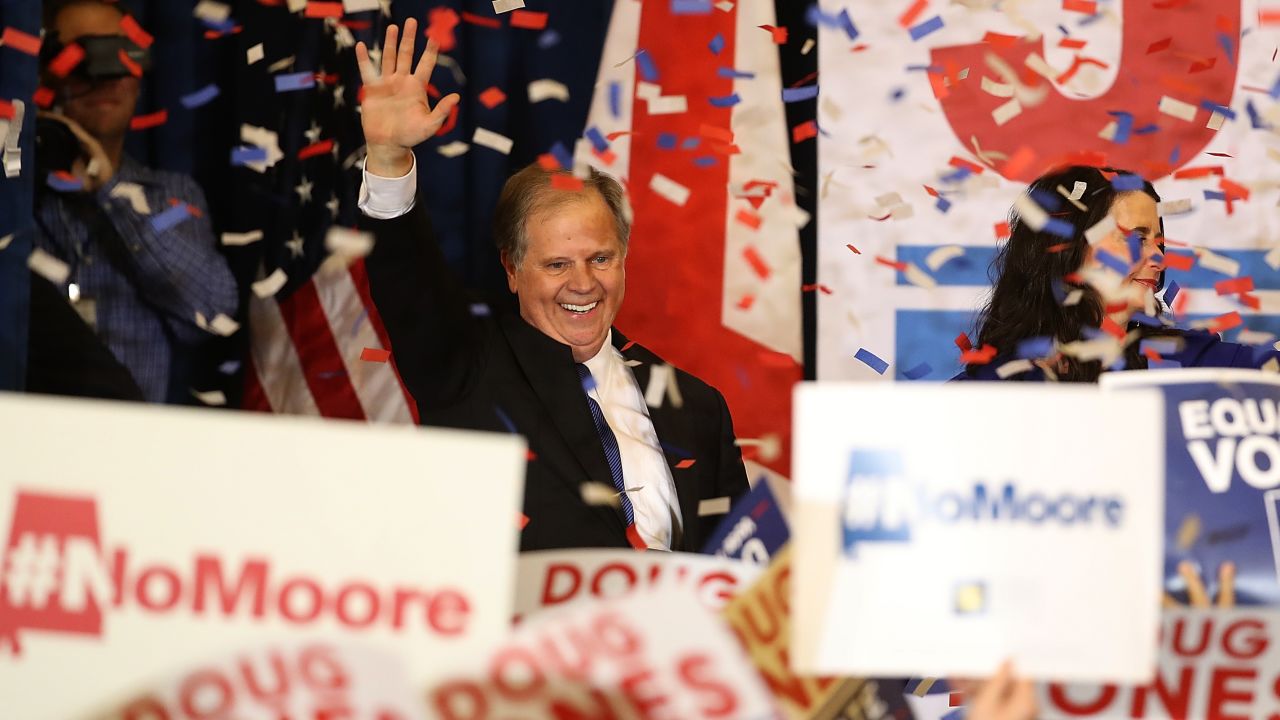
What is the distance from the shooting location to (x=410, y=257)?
2.12m

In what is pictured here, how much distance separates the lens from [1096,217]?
243 cm

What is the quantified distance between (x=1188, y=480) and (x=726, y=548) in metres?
0.86

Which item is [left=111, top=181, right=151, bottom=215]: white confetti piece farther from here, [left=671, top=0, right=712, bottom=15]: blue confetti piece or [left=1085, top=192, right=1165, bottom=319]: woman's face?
[left=1085, top=192, right=1165, bottom=319]: woman's face

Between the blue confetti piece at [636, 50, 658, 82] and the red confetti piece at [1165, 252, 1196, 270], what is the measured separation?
3.80 feet

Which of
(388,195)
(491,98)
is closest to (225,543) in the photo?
(388,195)

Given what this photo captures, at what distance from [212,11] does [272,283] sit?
590 mm

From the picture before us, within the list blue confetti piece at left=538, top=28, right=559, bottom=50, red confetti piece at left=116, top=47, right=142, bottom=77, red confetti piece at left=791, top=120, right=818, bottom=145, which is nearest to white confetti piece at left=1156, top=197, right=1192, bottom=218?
red confetti piece at left=791, top=120, right=818, bottom=145

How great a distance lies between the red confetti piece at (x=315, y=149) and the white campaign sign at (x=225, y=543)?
166 cm

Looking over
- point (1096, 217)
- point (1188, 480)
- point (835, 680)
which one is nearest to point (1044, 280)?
point (1096, 217)

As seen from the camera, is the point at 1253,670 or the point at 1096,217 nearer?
the point at 1253,670

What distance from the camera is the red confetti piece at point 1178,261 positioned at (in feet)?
9.43

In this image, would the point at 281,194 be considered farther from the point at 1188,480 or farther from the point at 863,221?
the point at 1188,480

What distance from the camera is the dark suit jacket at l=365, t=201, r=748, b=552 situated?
2141mm

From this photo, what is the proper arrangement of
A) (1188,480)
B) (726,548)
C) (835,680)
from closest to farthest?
1. (835,680)
2. (1188,480)
3. (726,548)
